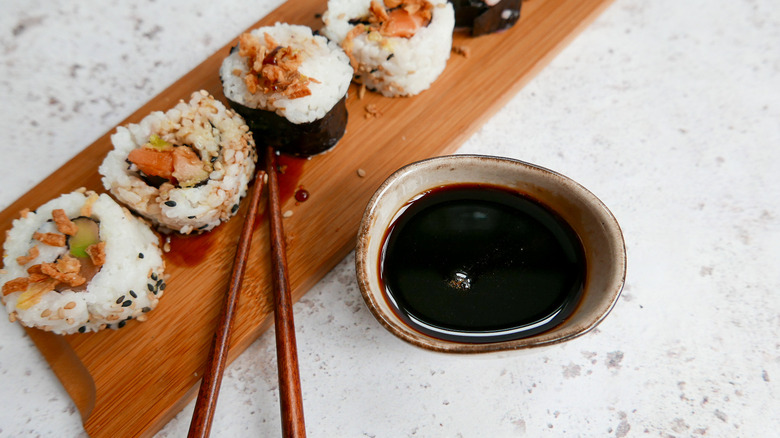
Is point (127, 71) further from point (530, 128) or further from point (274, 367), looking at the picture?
point (530, 128)

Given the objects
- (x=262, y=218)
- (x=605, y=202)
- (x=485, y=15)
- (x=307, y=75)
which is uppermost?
(x=307, y=75)

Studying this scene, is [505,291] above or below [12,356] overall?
below

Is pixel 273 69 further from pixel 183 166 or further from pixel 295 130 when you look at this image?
pixel 183 166

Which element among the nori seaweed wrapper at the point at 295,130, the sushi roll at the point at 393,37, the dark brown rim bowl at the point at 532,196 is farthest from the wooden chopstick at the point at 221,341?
the sushi roll at the point at 393,37

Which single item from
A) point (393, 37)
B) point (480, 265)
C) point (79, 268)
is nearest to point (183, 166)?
point (79, 268)

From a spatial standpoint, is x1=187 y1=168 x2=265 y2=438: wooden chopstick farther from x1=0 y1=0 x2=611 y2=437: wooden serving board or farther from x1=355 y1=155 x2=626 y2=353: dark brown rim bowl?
x1=355 y1=155 x2=626 y2=353: dark brown rim bowl

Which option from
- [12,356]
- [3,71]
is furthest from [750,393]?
[3,71]
